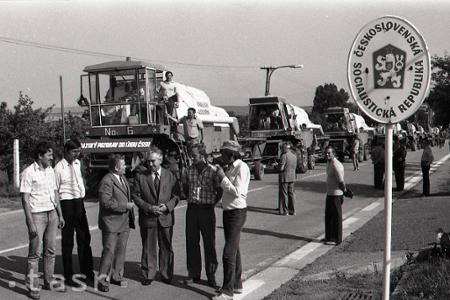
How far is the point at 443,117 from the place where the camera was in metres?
24.4

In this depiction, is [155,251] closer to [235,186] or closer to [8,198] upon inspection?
[235,186]

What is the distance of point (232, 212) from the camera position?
→ 6.71 meters

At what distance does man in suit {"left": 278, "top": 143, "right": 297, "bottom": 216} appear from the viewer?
43.1 feet

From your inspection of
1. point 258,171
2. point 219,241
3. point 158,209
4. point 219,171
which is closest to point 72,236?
point 158,209

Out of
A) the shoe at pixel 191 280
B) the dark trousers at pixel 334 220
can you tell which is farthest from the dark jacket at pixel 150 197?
the dark trousers at pixel 334 220

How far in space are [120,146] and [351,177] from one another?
36.1ft

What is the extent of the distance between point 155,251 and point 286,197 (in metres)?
6.42

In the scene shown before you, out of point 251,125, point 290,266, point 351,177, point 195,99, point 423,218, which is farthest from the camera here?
point 251,125

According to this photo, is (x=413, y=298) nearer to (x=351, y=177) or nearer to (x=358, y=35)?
(x=358, y=35)

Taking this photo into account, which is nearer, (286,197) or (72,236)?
(72,236)

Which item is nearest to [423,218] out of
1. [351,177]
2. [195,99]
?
[195,99]

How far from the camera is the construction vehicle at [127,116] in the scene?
1627 cm

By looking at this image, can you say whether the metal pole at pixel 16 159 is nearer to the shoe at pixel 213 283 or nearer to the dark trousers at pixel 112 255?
the dark trousers at pixel 112 255

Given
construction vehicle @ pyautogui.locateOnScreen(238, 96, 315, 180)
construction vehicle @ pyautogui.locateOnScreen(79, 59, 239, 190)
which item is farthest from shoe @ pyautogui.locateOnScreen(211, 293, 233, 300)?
construction vehicle @ pyautogui.locateOnScreen(238, 96, 315, 180)
